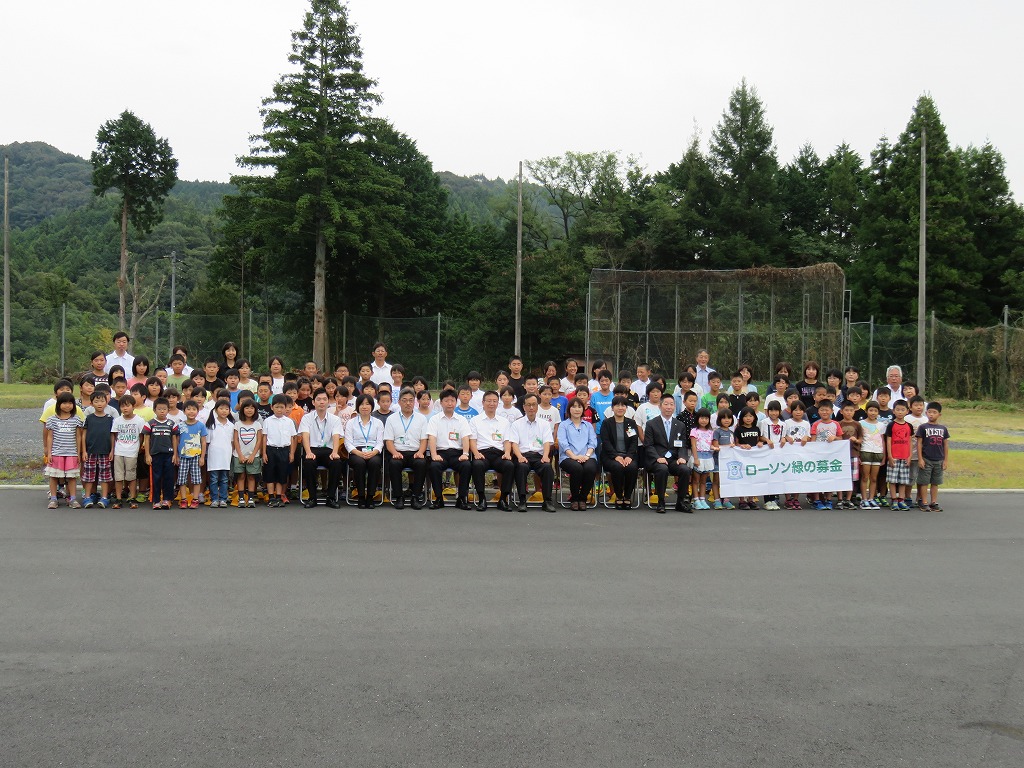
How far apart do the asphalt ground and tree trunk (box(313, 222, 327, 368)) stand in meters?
29.2

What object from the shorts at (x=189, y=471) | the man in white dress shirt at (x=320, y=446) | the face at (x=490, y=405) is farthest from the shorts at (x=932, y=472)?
the shorts at (x=189, y=471)

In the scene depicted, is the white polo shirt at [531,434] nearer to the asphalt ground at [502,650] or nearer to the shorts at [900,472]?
the asphalt ground at [502,650]

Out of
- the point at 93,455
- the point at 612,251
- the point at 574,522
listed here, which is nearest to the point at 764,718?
the point at 574,522

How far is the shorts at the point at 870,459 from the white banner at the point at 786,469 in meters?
0.21

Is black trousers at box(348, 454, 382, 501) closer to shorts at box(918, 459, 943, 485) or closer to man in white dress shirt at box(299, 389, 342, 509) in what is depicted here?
man in white dress shirt at box(299, 389, 342, 509)

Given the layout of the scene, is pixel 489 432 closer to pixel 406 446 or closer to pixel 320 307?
pixel 406 446

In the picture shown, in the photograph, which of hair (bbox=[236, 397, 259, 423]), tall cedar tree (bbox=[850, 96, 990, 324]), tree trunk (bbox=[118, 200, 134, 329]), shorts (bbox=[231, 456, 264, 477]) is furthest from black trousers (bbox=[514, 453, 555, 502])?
tall cedar tree (bbox=[850, 96, 990, 324])

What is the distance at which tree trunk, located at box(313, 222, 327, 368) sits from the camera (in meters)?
37.9

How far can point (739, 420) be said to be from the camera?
38.4 ft

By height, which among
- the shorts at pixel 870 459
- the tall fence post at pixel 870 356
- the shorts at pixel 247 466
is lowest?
the shorts at pixel 247 466

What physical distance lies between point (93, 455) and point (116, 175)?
34762mm

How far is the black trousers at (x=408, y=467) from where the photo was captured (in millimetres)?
11039

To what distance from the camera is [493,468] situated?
444 inches

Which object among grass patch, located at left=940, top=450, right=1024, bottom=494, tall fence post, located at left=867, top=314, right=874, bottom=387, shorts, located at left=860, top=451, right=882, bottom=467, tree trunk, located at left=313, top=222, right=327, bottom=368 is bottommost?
grass patch, located at left=940, top=450, right=1024, bottom=494
